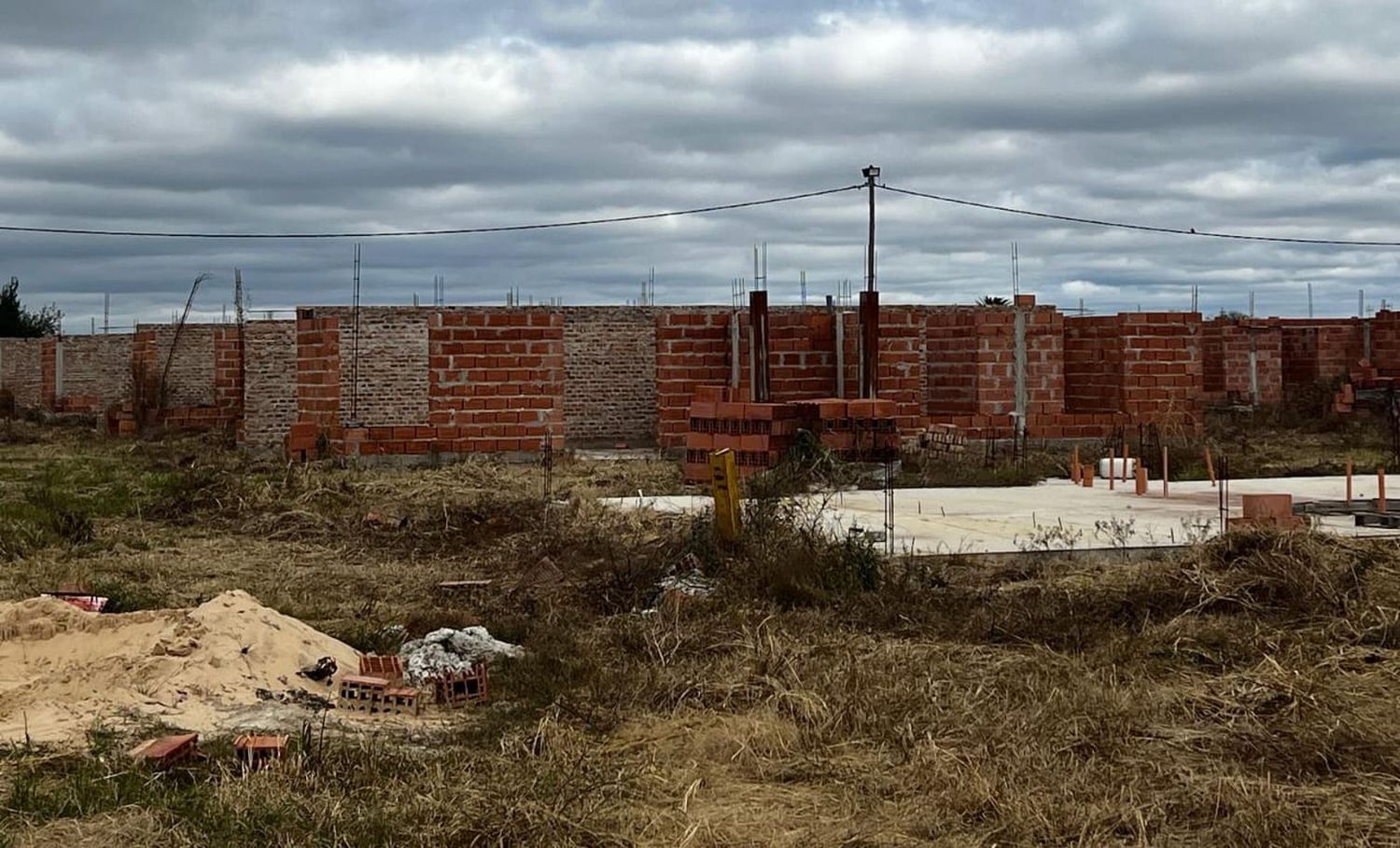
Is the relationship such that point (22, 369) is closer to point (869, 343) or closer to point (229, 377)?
point (229, 377)

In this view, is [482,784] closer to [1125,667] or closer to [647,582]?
[1125,667]

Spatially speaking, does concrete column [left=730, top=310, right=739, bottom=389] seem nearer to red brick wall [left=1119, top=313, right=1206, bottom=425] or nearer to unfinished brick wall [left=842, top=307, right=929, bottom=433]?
unfinished brick wall [left=842, top=307, right=929, bottom=433]

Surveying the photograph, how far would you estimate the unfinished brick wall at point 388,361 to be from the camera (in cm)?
1927

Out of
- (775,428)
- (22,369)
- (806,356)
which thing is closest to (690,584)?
(775,428)

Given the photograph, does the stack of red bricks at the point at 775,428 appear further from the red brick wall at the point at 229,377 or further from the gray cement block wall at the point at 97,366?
the gray cement block wall at the point at 97,366

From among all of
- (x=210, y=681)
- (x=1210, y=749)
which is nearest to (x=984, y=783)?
(x=1210, y=749)

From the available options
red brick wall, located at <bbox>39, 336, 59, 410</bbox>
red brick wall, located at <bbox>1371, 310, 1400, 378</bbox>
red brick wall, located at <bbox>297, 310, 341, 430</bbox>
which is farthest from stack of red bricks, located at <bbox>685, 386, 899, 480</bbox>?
red brick wall, located at <bbox>39, 336, 59, 410</bbox>

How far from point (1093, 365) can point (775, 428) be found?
8.29 m

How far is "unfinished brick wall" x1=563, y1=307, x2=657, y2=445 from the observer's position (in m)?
24.3

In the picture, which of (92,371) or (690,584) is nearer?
(690,584)

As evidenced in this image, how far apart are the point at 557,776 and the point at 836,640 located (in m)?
2.10

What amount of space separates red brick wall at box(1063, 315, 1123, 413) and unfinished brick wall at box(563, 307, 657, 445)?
7437 mm

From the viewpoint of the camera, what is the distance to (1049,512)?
10828 millimetres

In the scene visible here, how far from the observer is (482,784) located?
4477 mm
